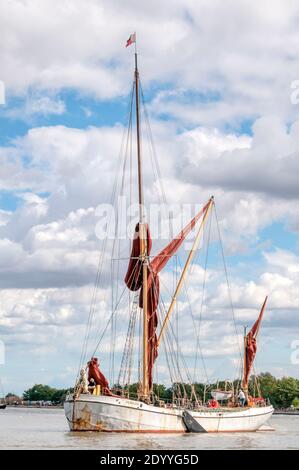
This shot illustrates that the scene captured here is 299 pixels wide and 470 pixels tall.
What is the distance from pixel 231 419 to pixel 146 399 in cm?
1267

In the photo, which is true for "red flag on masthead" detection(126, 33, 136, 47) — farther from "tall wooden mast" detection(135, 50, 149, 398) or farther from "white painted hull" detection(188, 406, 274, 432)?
"white painted hull" detection(188, 406, 274, 432)

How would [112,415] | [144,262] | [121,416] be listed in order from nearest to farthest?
[112,415] < [121,416] < [144,262]

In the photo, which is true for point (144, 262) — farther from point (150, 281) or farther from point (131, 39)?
point (131, 39)

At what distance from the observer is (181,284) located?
89.1 m

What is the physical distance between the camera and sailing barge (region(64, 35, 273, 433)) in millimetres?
77125

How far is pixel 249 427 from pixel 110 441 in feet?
98.3

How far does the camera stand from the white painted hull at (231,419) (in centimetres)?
8600

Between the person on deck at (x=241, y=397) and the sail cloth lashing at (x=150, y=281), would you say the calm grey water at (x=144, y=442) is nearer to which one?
the sail cloth lashing at (x=150, y=281)

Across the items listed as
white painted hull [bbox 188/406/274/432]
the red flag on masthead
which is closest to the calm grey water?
white painted hull [bbox 188/406/274/432]

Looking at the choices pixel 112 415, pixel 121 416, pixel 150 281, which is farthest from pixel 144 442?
pixel 150 281

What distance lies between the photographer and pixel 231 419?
299 feet
